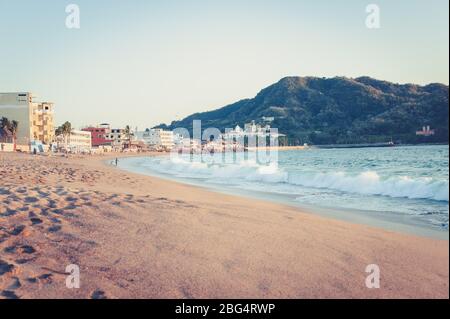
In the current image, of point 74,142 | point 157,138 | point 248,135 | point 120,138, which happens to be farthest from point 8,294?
point 157,138

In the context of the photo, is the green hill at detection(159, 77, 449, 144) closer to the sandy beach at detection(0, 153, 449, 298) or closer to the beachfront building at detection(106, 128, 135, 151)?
the sandy beach at detection(0, 153, 449, 298)

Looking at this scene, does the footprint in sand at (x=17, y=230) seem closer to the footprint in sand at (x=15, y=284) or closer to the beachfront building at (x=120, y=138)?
the footprint in sand at (x=15, y=284)

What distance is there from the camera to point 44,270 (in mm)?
3740

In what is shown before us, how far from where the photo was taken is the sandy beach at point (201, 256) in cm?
327

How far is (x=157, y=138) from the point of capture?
163m

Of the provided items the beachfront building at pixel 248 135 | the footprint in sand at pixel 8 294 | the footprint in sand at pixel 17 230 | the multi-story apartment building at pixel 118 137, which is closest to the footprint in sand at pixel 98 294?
the footprint in sand at pixel 8 294

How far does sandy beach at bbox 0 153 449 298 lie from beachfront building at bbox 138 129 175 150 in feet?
508

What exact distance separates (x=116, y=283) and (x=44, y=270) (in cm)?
98

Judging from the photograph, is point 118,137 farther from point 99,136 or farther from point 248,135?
point 248,135

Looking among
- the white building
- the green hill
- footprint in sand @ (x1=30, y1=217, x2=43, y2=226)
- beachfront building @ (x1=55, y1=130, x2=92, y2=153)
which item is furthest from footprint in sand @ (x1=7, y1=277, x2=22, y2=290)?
the white building

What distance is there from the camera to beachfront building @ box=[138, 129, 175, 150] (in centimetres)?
16238

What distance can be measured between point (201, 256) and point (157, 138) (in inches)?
6399

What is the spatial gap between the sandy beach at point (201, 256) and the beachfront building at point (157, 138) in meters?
155
